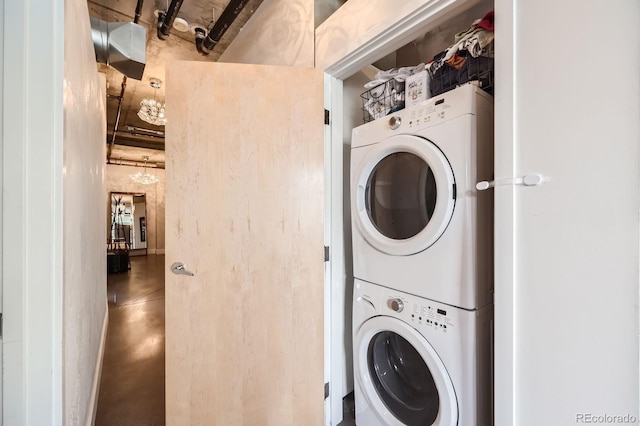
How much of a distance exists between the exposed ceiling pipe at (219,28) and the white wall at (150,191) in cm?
641

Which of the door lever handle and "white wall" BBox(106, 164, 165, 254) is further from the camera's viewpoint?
"white wall" BBox(106, 164, 165, 254)

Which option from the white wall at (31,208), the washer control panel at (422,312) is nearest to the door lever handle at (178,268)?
the white wall at (31,208)

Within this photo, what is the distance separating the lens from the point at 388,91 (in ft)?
4.92

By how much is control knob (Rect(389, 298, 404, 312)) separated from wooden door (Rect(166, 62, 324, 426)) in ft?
1.32

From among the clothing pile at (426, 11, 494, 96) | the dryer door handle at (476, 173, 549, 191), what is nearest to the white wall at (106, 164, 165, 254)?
the clothing pile at (426, 11, 494, 96)

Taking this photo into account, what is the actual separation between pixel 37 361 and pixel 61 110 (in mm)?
725

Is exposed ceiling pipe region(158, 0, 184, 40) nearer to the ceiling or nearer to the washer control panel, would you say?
the ceiling

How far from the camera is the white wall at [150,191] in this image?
24.0ft

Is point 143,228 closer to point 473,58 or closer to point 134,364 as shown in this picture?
point 134,364

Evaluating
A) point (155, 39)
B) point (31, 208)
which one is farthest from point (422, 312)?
point (155, 39)

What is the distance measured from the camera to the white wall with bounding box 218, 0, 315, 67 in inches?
66.9

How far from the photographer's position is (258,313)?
1462 mm

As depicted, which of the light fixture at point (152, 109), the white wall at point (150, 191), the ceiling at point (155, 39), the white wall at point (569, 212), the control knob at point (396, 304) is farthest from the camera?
the white wall at point (150, 191)

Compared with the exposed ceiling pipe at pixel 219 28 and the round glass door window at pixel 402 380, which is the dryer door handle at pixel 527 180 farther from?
the exposed ceiling pipe at pixel 219 28
